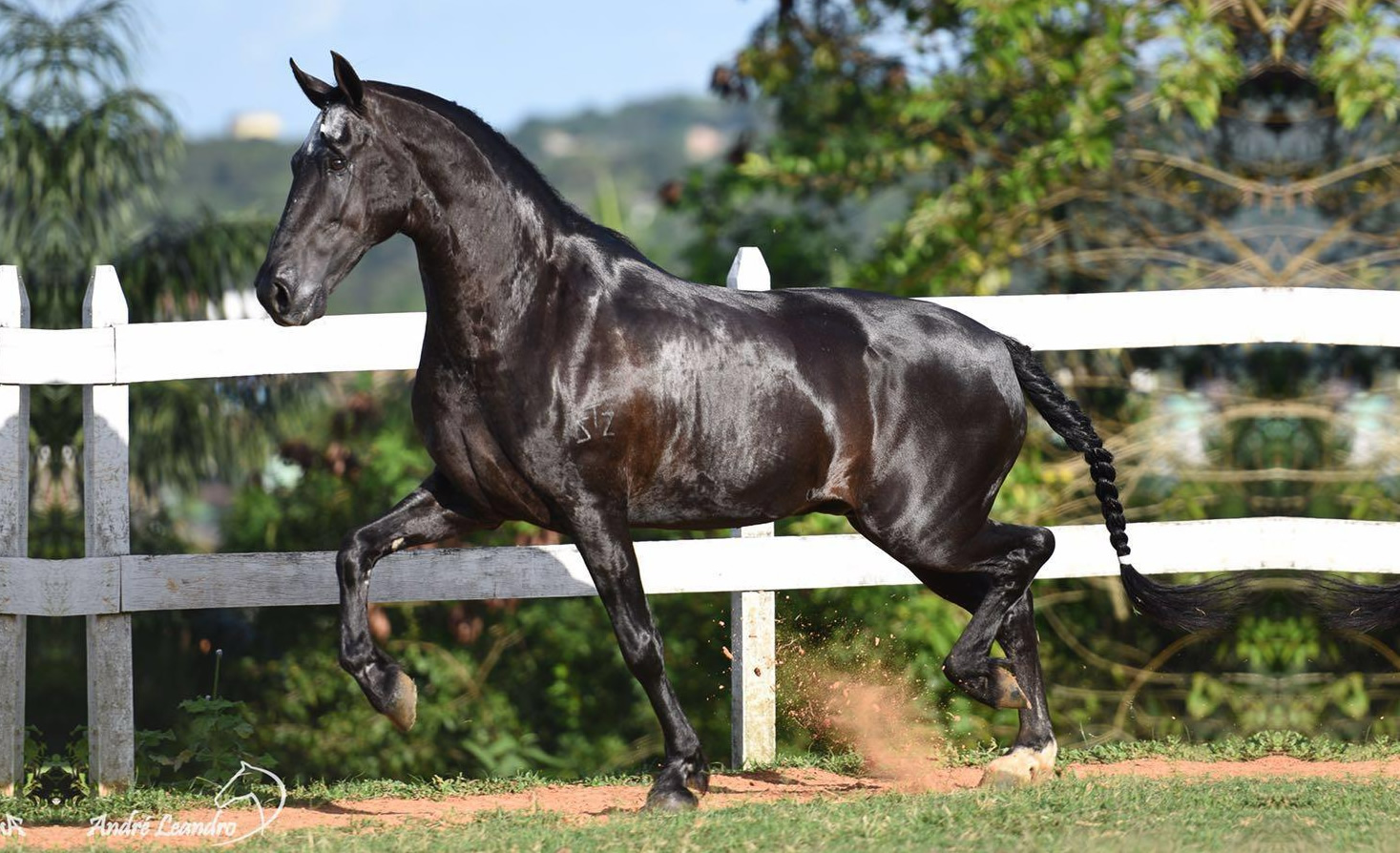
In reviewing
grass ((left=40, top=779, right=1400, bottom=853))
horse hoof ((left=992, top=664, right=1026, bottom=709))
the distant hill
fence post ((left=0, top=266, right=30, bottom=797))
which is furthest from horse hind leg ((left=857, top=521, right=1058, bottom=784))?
fence post ((left=0, top=266, right=30, bottom=797))

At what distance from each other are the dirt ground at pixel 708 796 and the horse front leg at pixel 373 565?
486 mm

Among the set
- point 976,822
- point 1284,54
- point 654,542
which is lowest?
point 976,822

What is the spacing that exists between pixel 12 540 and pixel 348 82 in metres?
2.42

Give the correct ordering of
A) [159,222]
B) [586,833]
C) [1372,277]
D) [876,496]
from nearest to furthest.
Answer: [586,833]
[876,496]
[1372,277]
[159,222]

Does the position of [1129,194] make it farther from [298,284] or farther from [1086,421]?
[298,284]

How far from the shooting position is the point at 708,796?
213 inches

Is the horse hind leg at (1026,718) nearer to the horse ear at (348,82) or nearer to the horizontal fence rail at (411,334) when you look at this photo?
the horizontal fence rail at (411,334)

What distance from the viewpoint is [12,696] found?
5.71m

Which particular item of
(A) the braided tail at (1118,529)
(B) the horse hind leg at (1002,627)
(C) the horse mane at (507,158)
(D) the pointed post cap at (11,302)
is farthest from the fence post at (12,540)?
(A) the braided tail at (1118,529)

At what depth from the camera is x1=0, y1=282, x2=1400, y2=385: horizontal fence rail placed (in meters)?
5.77

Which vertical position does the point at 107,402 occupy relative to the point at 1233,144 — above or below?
below

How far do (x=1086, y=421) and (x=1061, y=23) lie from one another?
3.63 metres

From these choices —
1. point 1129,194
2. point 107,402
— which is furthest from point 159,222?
point 1129,194

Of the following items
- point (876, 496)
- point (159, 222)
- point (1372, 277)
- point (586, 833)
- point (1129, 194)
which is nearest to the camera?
point (586, 833)
